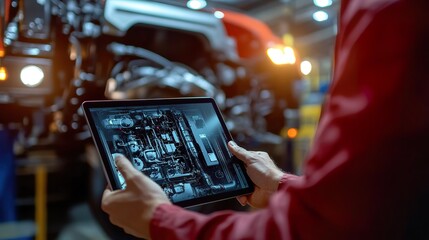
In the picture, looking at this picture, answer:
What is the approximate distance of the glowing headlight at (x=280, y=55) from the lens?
2.82 m

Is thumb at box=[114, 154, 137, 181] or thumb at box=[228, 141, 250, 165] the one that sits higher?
thumb at box=[114, 154, 137, 181]

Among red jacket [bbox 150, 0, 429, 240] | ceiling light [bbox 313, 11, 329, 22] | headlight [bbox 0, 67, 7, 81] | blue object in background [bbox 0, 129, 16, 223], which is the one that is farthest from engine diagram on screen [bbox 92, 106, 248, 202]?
ceiling light [bbox 313, 11, 329, 22]

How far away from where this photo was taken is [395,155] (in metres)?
0.60

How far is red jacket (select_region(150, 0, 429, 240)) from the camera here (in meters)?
0.58

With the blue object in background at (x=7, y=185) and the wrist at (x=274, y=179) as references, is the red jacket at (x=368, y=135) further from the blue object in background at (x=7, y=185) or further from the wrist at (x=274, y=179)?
the blue object in background at (x=7, y=185)

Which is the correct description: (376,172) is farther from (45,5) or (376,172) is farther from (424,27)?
(45,5)

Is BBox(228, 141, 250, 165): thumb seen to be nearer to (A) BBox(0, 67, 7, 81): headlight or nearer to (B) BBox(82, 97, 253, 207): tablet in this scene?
(B) BBox(82, 97, 253, 207): tablet

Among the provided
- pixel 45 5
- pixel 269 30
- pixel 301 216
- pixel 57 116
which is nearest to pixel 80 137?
pixel 57 116

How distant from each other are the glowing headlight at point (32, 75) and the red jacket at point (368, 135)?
94 centimetres

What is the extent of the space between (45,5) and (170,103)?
1.99 ft

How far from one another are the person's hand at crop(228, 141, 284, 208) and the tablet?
0.04 ft

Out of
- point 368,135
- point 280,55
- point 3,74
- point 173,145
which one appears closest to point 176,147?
point 173,145

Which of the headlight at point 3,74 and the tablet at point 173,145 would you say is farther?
the headlight at point 3,74

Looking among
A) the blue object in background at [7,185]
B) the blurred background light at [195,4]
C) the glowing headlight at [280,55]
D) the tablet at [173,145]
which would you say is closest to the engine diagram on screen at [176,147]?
the tablet at [173,145]
